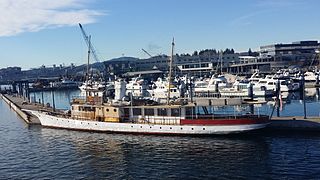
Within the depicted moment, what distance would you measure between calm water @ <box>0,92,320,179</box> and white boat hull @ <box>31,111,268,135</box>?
1.01 m

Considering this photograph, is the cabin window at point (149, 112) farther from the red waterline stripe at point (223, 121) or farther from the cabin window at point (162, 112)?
the red waterline stripe at point (223, 121)

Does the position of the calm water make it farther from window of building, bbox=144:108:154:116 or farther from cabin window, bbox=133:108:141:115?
cabin window, bbox=133:108:141:115

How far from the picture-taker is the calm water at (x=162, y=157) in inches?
1415

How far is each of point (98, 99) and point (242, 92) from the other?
5056 centimetres

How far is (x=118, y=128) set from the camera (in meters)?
56.4

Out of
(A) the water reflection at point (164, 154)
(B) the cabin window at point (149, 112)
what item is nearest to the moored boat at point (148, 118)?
(B) the cabin window at point (149, 112)

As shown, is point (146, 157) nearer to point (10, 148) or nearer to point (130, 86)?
point (10, 148)

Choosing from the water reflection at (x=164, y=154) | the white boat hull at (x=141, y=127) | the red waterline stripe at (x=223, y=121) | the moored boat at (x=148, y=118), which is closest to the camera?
the water reflection at (x=164, y=154)

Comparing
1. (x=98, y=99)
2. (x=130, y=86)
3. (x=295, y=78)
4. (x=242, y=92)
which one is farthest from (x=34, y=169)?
(x=295, y=78)

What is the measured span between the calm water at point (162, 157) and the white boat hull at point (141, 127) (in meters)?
1.01

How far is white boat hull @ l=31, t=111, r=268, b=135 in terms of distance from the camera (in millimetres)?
49531

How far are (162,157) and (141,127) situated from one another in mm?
13143

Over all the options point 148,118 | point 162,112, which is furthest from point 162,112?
point 148,118

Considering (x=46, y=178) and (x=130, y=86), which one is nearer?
(x=46, y=178)
